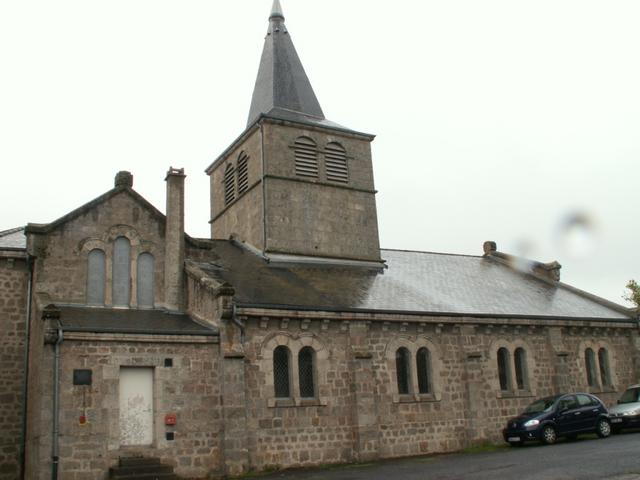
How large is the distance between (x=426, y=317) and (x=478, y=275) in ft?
29.2

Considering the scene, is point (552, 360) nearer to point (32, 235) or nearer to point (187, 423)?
point (187, 423)

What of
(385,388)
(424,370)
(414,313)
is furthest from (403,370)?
(414,313)

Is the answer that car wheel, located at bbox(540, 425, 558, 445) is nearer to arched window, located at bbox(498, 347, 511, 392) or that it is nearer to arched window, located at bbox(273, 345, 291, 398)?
arched window, located at bbox(498, 347, 511, 392)

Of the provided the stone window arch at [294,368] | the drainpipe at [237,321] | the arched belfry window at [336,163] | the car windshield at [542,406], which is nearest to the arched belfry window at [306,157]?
the arched belfry window at [336,163]

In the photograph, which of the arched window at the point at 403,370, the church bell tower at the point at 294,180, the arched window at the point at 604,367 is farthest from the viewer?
the church bell tower at the point at 294,180

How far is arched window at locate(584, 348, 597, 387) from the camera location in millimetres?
28438

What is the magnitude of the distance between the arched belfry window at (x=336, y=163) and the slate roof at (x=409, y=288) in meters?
4.14

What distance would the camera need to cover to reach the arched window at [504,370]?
26062mm

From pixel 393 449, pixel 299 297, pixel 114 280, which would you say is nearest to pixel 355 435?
pixel 393 449

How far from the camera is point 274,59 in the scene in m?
33.2

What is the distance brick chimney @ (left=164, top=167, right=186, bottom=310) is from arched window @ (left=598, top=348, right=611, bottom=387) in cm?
1731

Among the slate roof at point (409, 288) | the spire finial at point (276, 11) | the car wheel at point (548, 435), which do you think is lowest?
the car wheel at point (548, 435)

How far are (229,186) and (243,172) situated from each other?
1.55 meters

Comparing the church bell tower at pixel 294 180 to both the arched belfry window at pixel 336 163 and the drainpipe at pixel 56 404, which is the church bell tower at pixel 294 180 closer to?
the arched belfry window at pixel 336 163
